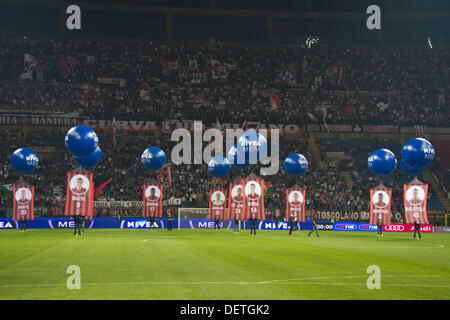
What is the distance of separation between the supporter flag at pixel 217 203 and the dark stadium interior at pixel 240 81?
8098 millimetres

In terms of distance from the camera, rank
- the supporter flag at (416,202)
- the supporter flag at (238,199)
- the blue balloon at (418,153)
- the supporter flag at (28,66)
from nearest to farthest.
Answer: the blue balloon at (418,153)
the supporter flag at (416,202)
the supporter flag at (238,199)
the supporter flag at (28,66)

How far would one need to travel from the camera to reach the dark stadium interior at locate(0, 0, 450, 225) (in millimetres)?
64375

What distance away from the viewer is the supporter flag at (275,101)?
73500 millimetres

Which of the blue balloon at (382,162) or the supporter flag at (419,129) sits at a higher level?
the supporter flag at (419,129)

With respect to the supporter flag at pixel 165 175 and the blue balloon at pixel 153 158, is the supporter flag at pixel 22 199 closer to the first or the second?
the blue balloon at pixel 153 158

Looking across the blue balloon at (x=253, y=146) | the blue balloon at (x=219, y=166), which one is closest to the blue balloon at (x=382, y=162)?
the blue balloon at (x=253, y=146)

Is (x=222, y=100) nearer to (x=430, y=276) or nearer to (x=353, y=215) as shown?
(x=353, y=215)

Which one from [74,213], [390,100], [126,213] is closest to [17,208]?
[74,213]

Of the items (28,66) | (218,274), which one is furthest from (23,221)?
(218,274)

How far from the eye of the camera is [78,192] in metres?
39.3

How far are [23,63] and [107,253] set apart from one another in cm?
5185

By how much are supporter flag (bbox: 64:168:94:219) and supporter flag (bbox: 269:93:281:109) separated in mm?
38048

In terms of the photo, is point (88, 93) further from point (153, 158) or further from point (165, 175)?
point (153, 158)
